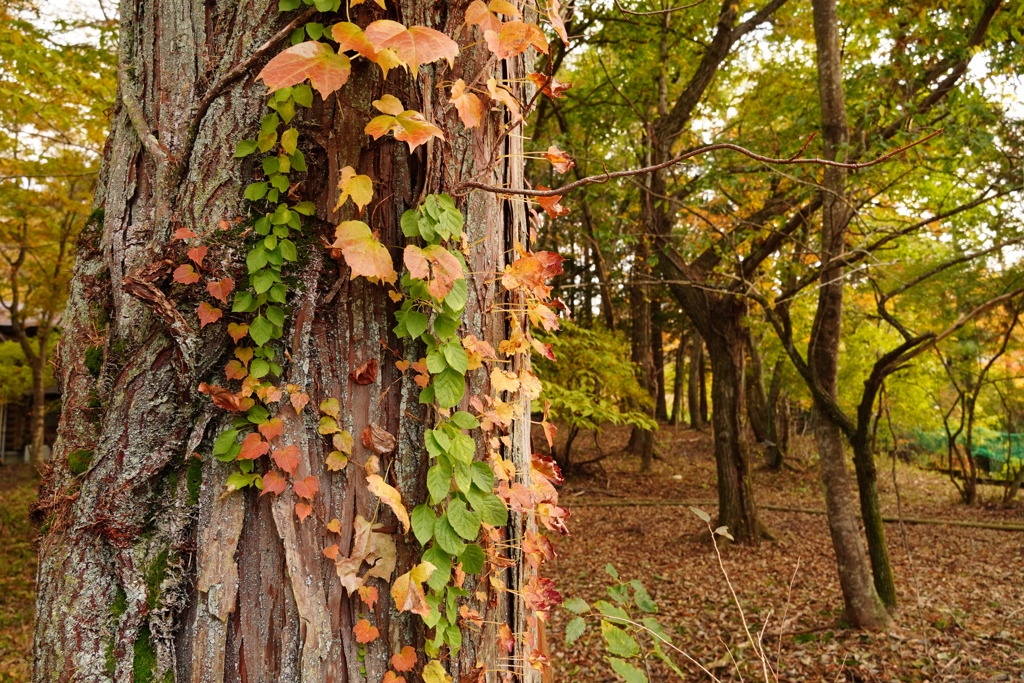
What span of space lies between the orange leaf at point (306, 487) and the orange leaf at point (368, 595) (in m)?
0.23

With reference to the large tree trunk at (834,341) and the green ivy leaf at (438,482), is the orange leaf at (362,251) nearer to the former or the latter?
the green ivy leaf at (438,482)

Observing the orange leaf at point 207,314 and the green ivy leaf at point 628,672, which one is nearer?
the orange leaf at point 207,314

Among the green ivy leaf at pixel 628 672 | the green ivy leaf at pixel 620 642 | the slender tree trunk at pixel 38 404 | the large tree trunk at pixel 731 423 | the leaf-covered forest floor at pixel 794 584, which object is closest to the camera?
the green ivy leaf at pixel 628 672

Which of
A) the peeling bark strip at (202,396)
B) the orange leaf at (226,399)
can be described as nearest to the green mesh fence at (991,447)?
the peeling bark strip at (202,396)

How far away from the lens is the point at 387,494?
1.33 meters

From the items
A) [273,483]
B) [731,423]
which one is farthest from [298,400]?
[731,423]

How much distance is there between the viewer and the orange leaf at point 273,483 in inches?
51.3

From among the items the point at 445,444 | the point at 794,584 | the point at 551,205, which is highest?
the point at 551,205

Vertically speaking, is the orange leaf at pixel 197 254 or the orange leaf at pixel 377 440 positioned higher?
the orange leaf at pixel 197 254

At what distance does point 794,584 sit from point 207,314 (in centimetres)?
739

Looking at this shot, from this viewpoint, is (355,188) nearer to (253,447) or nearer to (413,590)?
(253,447)

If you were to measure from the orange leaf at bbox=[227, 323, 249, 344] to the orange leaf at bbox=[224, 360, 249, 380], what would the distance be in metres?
0.05

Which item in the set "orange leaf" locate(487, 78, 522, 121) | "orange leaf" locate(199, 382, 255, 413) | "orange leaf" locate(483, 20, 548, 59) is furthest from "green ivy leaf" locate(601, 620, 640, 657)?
"orange leaf" locate(483, 20, 548, 59)

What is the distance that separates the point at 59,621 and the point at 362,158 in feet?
3.83
